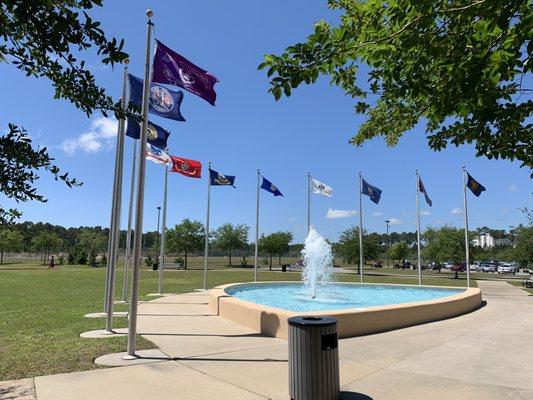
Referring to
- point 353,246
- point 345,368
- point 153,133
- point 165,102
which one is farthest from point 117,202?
point 353,246

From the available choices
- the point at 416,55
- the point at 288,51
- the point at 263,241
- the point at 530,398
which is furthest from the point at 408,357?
the point at 263,241

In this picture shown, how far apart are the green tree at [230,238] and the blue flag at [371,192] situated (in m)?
40.0

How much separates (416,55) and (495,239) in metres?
195

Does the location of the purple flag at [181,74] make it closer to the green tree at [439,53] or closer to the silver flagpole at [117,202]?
the silver flagpole at [117,202]

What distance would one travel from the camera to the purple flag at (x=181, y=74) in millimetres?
9578

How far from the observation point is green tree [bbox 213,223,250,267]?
6650cm

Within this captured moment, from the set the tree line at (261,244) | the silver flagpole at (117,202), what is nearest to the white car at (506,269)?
the tree line at (261,244)

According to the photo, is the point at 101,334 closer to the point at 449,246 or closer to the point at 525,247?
the point at 525,247

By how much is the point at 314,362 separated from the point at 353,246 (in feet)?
157

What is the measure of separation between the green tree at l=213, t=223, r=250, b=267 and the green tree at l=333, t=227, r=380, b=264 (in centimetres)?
1664

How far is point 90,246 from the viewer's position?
73.8 m

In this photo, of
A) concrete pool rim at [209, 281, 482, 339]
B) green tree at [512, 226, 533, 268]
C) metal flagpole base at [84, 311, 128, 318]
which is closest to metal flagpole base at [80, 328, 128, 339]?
metal flagpole base at [84, 311, 128, 318]

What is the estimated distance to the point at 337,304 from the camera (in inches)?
634

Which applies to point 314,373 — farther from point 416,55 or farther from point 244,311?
point 244,311
